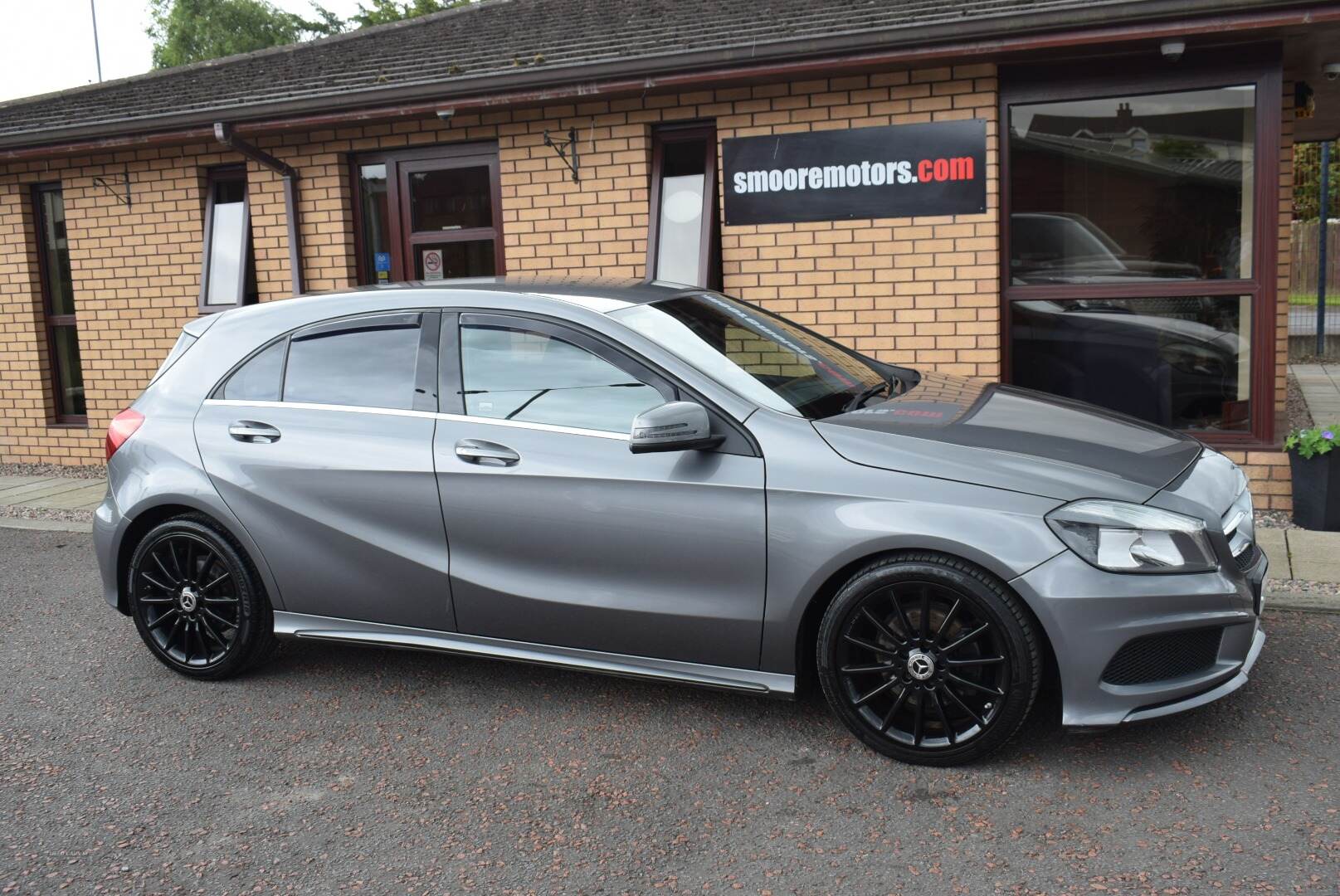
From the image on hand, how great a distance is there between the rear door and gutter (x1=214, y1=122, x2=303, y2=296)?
490 centimetres

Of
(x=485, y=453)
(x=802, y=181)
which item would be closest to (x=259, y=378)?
(x=485, y=453)

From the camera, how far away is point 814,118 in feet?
25.9

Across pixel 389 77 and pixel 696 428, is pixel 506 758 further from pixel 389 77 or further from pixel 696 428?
pixel 389 77

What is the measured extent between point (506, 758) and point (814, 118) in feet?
17.2

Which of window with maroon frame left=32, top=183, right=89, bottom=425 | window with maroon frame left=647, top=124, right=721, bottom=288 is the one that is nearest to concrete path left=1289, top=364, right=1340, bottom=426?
window with maroon frame left=647, top=124, right=721, bottom=288

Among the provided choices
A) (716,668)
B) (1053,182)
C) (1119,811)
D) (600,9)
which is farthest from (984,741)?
(600,9)

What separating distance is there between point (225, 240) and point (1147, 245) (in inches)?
288

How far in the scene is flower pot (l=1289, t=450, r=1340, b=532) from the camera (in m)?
6.54

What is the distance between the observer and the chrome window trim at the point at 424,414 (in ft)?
13.8

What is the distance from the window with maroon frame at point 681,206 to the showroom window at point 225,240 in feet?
12.1

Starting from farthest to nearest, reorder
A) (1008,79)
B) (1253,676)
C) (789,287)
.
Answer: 1. (789,287)
2. (1008,79)
3. (1253,676)

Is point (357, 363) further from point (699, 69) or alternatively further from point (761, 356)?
point (699, 69)

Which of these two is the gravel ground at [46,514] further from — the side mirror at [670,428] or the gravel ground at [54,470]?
the side mirror at [670,428]

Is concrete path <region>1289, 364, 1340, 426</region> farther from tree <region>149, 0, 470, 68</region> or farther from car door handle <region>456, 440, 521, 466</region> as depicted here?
tree <region>149, 0, 470, 68</region>
